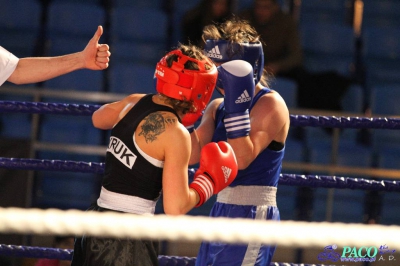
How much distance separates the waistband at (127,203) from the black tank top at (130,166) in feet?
0.04

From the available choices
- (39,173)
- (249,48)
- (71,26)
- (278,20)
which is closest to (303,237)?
(249,48)

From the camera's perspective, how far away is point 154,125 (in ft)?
7.07

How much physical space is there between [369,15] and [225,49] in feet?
13.8

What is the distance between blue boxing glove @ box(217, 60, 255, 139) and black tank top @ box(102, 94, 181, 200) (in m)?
0.23

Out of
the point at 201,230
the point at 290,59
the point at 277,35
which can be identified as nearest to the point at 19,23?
the point at 277,35

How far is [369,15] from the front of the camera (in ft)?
20.8

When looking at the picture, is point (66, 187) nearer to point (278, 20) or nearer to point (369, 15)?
point (278, 20)

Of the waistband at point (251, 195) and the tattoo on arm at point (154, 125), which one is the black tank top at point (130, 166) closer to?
the tattoo on arm at point (154, 125)

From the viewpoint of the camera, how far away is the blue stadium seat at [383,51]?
5.94m

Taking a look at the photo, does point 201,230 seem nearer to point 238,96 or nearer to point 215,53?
point 238,96

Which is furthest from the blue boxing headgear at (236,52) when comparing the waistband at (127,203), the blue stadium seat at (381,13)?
the blue stadium seat at (381,13)

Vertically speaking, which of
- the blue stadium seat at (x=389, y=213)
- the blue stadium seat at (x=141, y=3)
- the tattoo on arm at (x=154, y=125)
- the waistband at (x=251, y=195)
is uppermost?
the tattoo on arm at (x=154, y=125)

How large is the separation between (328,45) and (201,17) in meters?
1.21

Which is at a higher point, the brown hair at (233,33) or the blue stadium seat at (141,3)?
the brown hair at (233,33)
